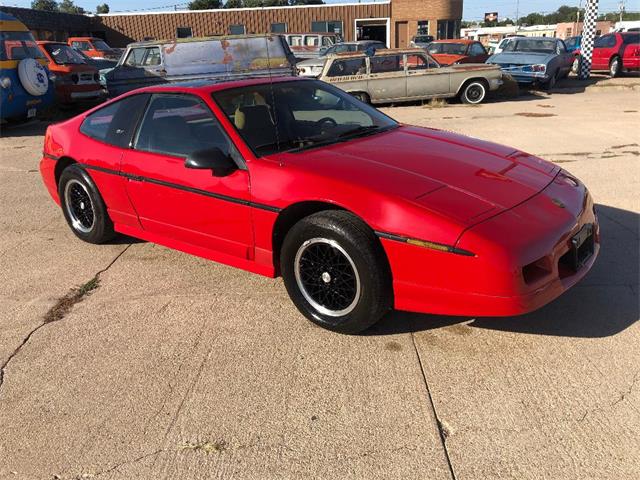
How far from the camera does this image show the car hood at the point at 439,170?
2.92 metres

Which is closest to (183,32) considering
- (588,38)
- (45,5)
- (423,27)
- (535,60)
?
(423,27)

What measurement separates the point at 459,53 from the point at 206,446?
18.1 metres

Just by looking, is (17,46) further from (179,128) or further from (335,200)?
(335,200)

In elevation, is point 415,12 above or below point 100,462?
above

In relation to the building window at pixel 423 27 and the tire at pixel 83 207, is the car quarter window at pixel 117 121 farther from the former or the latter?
the building window at pixel 423 27

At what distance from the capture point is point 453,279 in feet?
9.00

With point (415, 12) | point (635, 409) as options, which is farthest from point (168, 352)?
point (415, 12)

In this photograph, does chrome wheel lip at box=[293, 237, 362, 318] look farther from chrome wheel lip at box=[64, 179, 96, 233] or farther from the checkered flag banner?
the checkered flag banner

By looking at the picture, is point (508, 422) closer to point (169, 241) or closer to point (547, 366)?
point (547, 366)

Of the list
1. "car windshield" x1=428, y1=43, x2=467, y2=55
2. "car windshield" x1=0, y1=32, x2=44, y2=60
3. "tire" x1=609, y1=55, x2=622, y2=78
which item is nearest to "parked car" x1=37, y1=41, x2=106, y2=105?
"car windshield" x1=0, y1=32, x2=44, y2=60

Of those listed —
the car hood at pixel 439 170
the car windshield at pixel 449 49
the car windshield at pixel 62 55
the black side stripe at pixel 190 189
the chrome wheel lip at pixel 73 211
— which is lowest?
the chrome wheel lip at pixel 73 211

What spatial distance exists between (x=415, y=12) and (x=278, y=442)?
4371cm

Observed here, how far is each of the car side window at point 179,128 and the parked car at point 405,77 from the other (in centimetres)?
948

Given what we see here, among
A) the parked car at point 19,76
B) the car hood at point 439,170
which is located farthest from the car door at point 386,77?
the car hood at point 439,170
